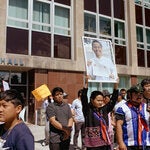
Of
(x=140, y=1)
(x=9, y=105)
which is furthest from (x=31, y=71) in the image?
(x=9, y=105)

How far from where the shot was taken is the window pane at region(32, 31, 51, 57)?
44.6ft

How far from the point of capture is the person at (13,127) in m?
2.12

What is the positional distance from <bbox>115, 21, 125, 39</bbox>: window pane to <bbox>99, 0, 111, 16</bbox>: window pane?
3.01 ft

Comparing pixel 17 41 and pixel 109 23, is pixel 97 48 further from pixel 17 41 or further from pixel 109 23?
pixel 109 23

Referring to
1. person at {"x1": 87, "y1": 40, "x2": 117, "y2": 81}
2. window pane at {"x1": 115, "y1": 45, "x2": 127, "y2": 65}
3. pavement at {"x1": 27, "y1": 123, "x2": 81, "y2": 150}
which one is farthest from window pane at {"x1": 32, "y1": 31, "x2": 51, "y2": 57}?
person at {"x1": 87, "y1": 40, "x2": 117, "y2": 81}

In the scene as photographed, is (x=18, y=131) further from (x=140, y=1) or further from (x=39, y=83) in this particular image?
(x=140, y=1)

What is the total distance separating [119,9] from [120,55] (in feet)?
9.21

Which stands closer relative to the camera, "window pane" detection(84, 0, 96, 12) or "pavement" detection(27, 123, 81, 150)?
"pavement" detection(27, 123, 81, 150)

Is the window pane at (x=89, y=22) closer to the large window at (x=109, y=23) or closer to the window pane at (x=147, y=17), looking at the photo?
the large window at (x=109, y=23)

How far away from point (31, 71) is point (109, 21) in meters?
5.92

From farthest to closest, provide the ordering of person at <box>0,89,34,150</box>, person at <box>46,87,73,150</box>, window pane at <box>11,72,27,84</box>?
window pane at <box>11,72,27,84</box> → person at <box>46,87,73,150</box> → person at <box>0,89,34,150</box>

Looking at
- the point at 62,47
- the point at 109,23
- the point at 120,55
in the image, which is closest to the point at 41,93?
the point at 62,47

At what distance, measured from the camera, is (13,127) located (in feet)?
7.29

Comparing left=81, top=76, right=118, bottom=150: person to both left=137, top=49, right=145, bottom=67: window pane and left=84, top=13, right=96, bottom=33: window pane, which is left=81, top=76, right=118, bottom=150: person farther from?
left=137, top=49, right=145, bottom=67: window pane
